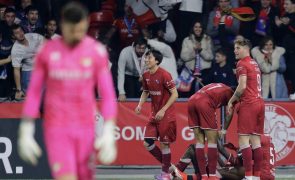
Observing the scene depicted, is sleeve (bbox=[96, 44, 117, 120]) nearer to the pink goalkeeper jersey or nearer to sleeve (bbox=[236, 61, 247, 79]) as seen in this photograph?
the pink goalkeeper jersey

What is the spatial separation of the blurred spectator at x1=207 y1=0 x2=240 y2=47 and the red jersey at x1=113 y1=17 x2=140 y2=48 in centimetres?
138

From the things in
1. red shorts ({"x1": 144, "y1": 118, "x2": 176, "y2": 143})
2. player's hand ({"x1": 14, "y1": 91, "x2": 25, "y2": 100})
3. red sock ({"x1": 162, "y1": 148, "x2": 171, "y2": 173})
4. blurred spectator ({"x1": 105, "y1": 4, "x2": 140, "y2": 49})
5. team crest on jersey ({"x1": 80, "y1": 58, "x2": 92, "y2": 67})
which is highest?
team crest on jersey ({"x1": 80, "y1": 58, "x2": 92, "y2": 67})

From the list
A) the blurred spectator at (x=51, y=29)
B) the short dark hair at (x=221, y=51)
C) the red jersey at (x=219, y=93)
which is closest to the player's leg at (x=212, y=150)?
the red jersey at (x=219, y=93)

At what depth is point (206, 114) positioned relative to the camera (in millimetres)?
14523

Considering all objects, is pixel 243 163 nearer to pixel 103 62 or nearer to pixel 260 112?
pixel 260 112

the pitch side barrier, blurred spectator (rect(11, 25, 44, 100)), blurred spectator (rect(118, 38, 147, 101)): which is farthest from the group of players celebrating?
blurred spectator (rect(11, 25, 44, 100))

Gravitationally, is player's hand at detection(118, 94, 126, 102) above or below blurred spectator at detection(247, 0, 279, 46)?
below

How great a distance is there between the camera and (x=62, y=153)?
8492mm

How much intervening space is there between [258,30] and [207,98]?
378cm

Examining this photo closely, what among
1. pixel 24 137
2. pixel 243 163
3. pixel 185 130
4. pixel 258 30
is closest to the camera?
pixel 24 137

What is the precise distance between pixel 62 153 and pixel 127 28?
9559mm

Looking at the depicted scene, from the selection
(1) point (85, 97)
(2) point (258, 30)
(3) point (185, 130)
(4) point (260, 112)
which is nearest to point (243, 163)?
(4) point (260, 112)

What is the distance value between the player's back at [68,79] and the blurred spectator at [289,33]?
971cm

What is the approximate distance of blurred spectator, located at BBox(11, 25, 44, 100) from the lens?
1695cm
